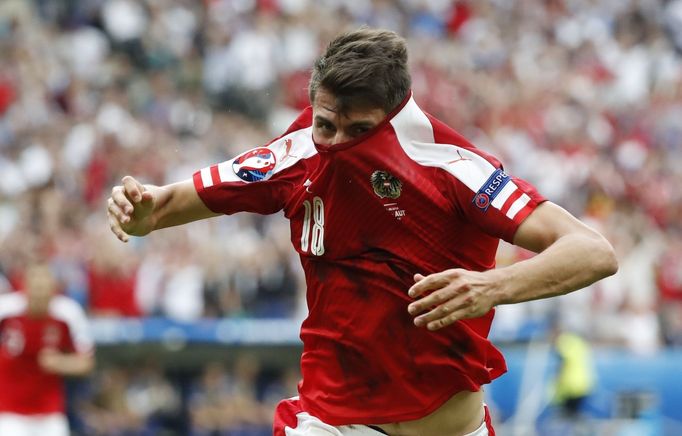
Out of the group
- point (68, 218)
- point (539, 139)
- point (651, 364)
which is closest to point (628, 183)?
point (539, 139)

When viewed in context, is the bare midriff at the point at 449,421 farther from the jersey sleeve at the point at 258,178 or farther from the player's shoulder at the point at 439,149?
the jersey sleeve at the point at 258,178

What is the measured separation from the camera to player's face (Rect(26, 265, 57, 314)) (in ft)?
33.9

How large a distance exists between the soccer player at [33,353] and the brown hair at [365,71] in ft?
22.0

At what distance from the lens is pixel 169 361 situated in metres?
12.3

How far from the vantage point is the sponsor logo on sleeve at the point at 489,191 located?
13.8 feet

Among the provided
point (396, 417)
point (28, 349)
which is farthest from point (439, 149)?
point (28, 349)

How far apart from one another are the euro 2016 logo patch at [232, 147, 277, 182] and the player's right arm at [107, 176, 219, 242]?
A: 0.20 metres

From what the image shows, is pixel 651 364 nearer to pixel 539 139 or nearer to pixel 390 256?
pixel 539 139

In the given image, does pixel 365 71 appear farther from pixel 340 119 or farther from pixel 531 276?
pixel 531 276

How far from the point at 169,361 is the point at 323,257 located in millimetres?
7998

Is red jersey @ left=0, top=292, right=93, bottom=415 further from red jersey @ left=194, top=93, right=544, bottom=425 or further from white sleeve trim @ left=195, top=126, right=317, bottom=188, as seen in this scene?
red jersey @ left=194, top=93, right=544, bottom=425

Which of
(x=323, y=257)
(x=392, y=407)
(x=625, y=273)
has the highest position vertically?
(x=323, y=257)

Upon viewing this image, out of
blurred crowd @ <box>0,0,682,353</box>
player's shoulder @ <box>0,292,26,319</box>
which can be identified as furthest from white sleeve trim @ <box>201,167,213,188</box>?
blurred crowd @ <box>0,0,682,353</box>

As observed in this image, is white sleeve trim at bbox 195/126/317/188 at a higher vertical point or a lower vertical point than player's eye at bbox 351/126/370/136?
lower
